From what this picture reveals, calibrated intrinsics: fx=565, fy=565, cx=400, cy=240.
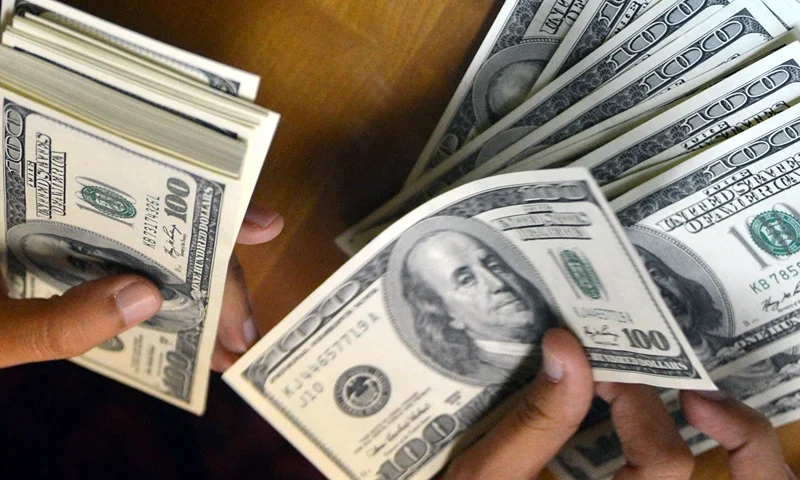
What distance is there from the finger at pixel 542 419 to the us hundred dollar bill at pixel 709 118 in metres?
0.19

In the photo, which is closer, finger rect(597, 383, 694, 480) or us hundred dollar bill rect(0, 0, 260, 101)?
us hundred dollar bill rect(0, 0, 260, 101)

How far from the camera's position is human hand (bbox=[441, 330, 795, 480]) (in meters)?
0.53

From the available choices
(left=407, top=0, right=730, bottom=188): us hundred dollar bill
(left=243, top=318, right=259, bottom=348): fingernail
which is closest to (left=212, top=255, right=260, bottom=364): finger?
(left=243, top=318, right=259, bottom=348): fingernail

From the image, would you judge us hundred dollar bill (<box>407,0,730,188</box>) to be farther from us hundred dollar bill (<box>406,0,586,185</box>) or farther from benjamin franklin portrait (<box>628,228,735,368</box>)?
benjamin franklin portrait (<box>628,228,735,368</box>)

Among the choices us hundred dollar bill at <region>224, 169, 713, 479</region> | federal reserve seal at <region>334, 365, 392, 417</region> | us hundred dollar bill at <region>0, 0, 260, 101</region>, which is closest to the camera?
us hundred dollar bill at <region>0, 0, 260, 101</region>

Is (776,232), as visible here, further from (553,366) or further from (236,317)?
(236,317)

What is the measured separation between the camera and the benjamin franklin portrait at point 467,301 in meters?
0.52

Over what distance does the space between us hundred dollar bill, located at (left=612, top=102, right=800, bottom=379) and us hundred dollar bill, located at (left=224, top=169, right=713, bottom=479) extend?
9cm

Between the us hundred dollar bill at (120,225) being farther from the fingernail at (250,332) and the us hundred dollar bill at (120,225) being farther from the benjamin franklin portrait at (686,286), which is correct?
the benjamin franklin portrait at (686,286)

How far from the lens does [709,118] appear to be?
22.0 inches

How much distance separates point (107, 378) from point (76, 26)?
0.47 meters

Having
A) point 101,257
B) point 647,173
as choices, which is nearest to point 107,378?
point 101,257

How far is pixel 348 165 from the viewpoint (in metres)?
0.61

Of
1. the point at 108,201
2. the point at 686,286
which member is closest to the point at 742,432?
the point at 686,286
